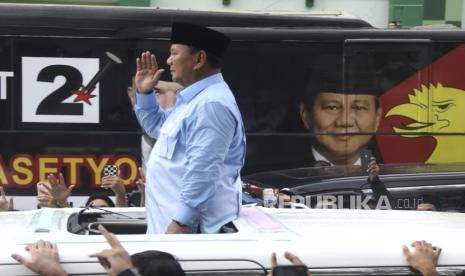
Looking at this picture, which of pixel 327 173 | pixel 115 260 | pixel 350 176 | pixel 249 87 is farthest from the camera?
pixel 249 87

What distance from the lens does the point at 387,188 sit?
7.40 m

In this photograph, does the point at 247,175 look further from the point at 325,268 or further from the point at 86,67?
the point at 325,268

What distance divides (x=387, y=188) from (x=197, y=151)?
14.5ft

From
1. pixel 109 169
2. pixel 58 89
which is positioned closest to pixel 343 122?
pixel 109 169

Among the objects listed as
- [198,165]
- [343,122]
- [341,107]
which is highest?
[198,165]

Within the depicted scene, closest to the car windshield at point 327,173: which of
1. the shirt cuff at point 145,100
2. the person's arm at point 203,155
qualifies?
the shirt cuff at point 145,100

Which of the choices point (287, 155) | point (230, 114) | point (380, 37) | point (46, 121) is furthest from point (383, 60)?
point (230, 114)

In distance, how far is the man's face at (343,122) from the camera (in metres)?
8.32

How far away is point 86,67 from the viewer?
8.09m

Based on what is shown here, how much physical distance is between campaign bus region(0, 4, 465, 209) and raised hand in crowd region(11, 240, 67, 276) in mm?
5706

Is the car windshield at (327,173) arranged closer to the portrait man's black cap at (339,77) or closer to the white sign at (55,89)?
the portrait man's black cap at (339,77)

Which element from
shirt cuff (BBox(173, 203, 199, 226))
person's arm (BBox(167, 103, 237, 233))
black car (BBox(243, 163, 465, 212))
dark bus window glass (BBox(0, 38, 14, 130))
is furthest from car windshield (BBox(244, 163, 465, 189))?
shirt cuff (BBox(173, 203, 199, 226))

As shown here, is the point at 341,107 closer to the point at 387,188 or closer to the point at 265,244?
the point at 387,188

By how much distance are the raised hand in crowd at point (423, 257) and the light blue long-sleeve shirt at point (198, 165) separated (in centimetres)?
87
